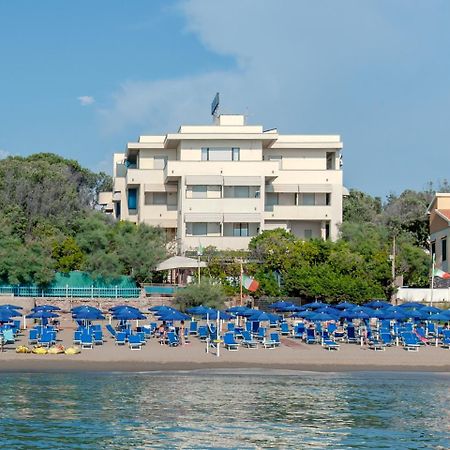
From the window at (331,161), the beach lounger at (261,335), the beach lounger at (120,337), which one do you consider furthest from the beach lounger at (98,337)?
the window at (331,161)

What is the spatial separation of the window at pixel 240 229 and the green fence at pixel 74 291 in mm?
13055

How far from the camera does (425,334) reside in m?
49.0

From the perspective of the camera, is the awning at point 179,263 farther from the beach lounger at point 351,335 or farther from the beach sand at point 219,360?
the beach sand at point 219,360

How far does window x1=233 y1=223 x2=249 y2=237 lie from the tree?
578 inches

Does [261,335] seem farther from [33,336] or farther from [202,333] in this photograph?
[33,336]

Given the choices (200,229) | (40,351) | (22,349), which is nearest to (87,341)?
(40,351)

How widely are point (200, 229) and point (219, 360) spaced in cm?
Answer: 2899

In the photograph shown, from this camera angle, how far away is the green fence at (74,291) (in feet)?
180

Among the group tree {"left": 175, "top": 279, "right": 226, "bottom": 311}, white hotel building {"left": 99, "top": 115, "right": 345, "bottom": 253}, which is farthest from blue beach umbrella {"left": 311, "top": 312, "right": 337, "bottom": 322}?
white hotel building {"left": 99, "top": 115, "right": 345, "bottom": 253}

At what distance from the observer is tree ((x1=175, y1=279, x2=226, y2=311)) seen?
173 ft

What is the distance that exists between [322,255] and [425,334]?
12.0m

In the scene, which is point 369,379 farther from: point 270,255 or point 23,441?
point 270,255

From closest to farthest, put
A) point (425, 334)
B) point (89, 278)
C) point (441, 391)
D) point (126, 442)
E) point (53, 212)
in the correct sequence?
point (126, 442) → point (441, 391) → point (425, 334) → point (89, 278) → point (53, 212)

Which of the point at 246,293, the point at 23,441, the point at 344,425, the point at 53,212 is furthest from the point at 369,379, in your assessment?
the point at 53,212
